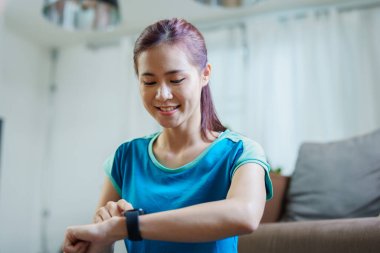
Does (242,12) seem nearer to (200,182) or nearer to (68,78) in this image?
(68,78)

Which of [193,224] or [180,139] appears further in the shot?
[180,139]

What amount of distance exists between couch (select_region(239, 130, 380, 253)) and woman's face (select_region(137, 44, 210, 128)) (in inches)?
28.7

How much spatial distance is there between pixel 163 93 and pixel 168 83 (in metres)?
0.02

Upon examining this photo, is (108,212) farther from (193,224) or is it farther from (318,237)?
(318,237)

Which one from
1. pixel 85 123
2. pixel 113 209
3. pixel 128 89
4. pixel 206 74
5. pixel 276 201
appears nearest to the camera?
pixel 113 209

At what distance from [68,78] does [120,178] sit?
311 centimetres

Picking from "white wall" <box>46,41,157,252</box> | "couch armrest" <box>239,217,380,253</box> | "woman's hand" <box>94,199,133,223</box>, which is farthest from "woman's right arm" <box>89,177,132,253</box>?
"white wall" <box>46,41,157,252</box>

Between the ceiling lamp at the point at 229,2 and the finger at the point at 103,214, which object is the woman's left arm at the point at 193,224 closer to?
the finger at the point at 103,214

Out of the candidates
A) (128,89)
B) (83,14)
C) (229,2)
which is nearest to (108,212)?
(229,2)

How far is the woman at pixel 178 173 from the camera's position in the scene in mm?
615

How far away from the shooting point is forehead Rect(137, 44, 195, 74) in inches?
29.3

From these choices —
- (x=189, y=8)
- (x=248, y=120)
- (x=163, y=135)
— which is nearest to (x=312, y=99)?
(x=248, y=120)

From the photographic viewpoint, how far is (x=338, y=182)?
5.96 feet

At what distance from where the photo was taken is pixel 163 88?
755 mm
